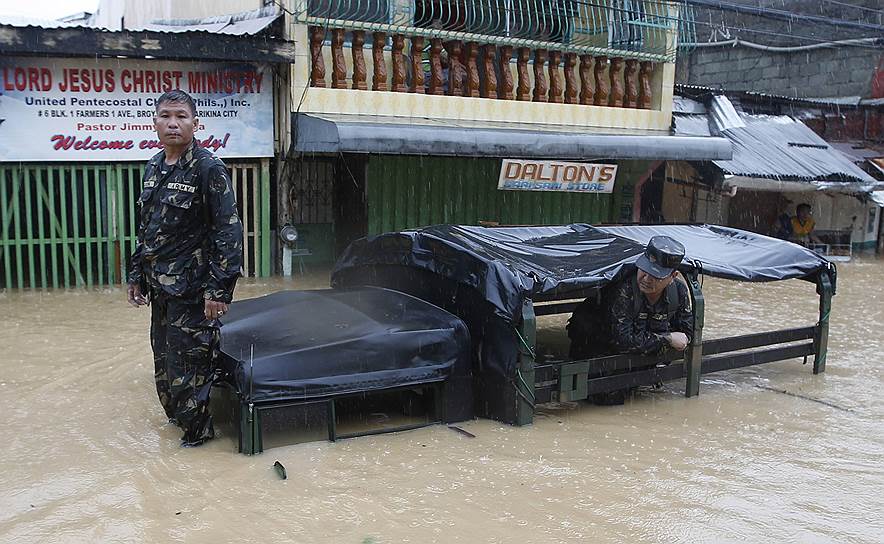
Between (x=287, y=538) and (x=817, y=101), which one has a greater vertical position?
(x=817, y=101)

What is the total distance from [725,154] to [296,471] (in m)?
9.73

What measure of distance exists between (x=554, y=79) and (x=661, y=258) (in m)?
7.23

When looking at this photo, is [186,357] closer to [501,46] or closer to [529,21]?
[501,46]

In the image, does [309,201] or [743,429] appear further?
[309,201]

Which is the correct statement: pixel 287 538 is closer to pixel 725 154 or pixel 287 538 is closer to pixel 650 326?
pixel 650 326

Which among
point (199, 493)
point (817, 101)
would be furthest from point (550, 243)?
point (817, 101)

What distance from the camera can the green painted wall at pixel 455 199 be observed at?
11.6m

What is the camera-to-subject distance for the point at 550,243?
248 inches

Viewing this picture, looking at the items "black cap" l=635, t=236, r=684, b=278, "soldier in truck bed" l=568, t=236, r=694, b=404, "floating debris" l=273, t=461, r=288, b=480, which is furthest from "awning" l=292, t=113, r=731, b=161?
"floating debris" l=273, t=461, r=288, b=480

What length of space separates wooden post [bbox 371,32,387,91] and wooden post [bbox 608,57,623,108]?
3.95m

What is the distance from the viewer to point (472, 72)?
11.3 metres

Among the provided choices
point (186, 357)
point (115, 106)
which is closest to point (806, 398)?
point (186, 357)

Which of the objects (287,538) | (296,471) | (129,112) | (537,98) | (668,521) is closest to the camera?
(287,538)

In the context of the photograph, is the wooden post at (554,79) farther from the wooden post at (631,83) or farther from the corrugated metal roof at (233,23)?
the corrugated metal roof at (233,23)
